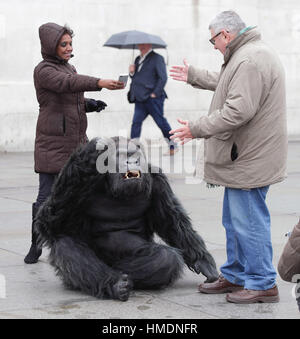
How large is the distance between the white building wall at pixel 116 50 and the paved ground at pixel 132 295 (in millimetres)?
5759

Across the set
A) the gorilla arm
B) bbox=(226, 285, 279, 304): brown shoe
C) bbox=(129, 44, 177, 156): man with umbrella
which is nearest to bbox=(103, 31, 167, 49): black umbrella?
bbox=(129, 44, 177, 156): man with umbrella

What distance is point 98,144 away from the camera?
19.6ft

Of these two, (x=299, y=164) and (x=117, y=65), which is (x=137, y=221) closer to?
(x=299, y=164)

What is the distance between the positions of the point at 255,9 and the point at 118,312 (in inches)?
527

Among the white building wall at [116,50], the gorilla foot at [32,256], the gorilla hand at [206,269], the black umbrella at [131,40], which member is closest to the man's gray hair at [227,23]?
the gorilla hand at [206,269]

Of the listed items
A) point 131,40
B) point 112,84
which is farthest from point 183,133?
point 131,40

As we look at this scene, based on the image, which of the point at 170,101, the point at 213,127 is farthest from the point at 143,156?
the point at 170,101

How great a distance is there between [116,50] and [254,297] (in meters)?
11.2

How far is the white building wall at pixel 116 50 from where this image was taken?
15172mm

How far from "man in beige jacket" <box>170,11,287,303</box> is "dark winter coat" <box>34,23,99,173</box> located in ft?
4.56

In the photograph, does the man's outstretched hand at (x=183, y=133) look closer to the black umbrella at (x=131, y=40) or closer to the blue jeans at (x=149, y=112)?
the blue jeans at (x=149, y=112)

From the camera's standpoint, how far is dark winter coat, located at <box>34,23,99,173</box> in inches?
264

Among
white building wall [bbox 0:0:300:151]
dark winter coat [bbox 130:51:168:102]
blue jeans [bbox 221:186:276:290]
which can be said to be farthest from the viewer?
white building wall [bbox 0:0:300:151]

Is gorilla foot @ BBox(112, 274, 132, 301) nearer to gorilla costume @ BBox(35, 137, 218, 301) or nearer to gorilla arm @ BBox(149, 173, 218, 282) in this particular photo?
gorilla costume @ BBox(35, 137, 218, 301)
